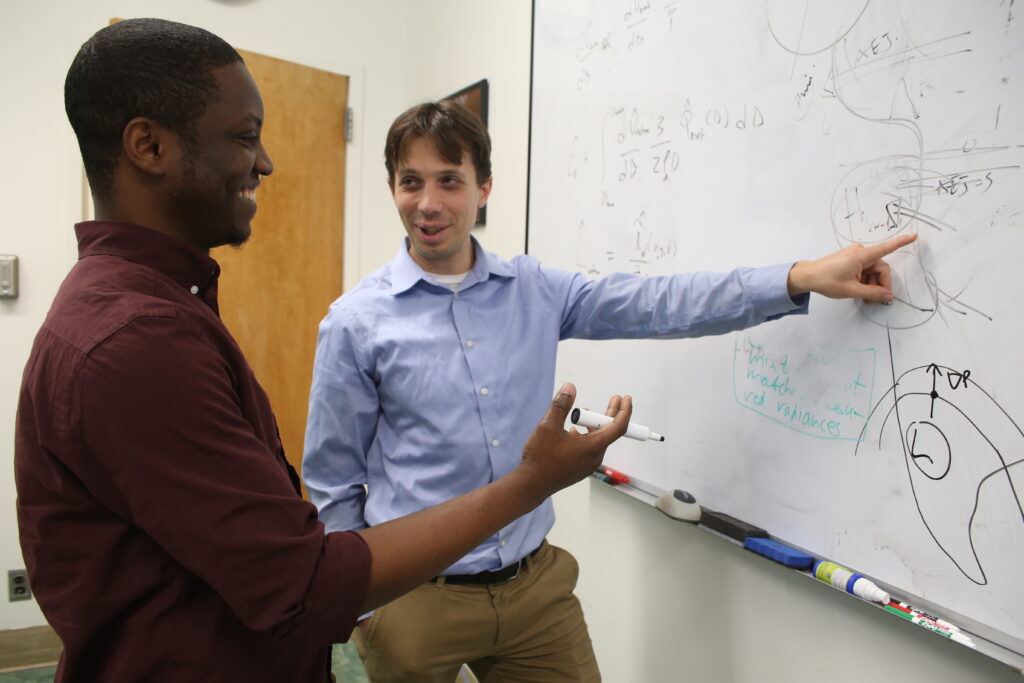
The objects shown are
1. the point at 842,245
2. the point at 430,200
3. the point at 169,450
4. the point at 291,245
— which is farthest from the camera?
the point at 291,245

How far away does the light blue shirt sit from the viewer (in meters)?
1.22

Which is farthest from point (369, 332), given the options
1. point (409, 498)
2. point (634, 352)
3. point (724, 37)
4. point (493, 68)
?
point (493, 68)

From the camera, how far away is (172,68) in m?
0.63

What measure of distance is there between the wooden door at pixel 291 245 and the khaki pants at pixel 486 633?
1.61 m

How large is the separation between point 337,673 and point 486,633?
139 centimetres

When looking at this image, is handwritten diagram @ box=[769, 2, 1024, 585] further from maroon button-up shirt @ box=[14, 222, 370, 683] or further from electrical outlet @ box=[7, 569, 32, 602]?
electrical outlet @ box=[7, 569, 32, 602]

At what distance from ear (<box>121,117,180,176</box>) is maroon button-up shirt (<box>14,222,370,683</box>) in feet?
0.20

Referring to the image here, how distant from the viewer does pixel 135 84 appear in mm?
623

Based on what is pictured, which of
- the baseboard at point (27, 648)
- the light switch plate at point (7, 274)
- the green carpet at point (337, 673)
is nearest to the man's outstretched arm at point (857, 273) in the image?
the green carpet at point (337, 673)

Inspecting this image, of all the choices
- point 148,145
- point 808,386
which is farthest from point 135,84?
point 808,386

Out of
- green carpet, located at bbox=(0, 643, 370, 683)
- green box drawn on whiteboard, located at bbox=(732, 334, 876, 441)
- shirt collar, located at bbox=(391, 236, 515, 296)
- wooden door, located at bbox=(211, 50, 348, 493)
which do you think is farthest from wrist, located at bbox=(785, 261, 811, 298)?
wooden door, located at bbox=(211, 50, 348, 493)

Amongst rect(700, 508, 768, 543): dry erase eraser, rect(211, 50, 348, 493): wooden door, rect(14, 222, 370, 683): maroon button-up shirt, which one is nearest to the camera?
rect(14, 222, 370, 683): maroon button-up shirt

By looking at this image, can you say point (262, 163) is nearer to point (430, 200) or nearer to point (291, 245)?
point (430, 200)

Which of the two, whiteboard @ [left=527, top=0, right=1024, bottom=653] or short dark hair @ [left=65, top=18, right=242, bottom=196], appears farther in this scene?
whiteboard @ [left=527, top=0, right=1024, bottom=653]
